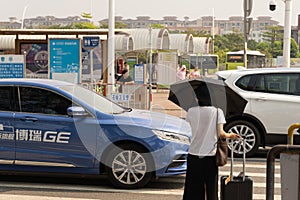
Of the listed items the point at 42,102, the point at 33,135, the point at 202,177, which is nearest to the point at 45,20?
the point at 42,102

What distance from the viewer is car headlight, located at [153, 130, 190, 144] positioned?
28.1ft

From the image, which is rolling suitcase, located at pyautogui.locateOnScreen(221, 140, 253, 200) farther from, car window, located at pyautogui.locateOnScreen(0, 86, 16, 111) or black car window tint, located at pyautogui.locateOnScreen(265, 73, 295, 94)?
black car window tint, located at pyautogui.locateOnScreen(265, 73, 295, 94)

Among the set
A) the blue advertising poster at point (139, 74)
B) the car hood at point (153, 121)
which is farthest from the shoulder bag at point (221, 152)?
the blue advertising poster at point (139, 74)

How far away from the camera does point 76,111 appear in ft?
27.9

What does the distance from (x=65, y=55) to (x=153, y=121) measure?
10.5m

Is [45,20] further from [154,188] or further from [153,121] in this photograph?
[154,188]

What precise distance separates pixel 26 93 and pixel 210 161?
3725 mm

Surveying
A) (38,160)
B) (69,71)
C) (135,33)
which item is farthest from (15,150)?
(135,33)

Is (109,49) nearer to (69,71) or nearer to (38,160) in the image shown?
(69,71)

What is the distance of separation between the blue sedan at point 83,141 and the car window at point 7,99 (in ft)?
0.05

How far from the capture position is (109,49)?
64.4ft

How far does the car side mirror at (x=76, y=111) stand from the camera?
8.48 metres

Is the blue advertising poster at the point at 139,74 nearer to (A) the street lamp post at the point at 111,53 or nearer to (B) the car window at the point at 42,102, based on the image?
(A) the street lamp post at the point at 111,53

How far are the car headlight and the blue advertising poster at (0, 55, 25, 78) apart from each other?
11.4 m
